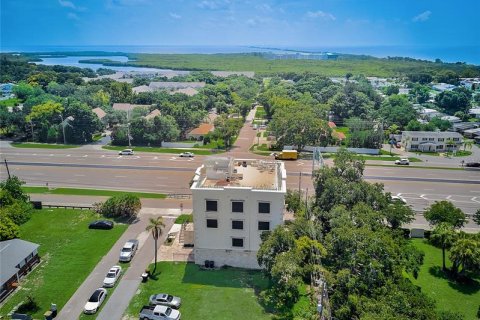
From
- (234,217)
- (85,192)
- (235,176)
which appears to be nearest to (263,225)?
(234,217)

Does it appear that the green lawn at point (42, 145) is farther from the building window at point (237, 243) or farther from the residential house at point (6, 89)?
the residential house at point (6, 89)

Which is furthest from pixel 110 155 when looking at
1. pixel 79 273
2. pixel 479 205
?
pixel 479 205

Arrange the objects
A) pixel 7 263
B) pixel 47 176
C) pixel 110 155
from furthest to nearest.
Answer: pixel 110 155 → pixel 47 176 → pixel 7 263

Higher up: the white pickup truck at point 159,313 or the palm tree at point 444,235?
the palm tree at point 444,235

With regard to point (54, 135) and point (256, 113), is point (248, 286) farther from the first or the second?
point (256, 113)

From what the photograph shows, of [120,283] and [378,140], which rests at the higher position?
[378,140]

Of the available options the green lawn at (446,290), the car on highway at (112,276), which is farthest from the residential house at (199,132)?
the green lawn at (446,290)

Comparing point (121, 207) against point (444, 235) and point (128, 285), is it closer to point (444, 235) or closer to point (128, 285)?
point (128, 285)
